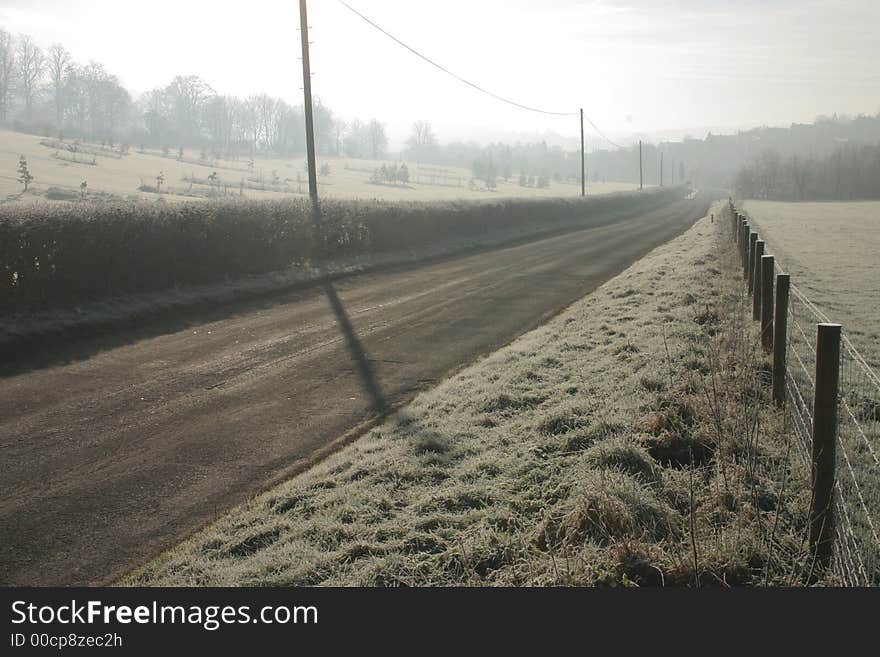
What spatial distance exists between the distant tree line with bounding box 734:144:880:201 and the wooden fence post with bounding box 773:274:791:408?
128 meters

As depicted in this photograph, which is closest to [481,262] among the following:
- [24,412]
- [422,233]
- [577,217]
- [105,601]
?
[422,233]

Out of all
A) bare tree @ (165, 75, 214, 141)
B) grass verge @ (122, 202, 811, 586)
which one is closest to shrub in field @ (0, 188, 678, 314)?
grass verge @ (122, 202, 811, 586)

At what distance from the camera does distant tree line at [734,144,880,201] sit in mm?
123000

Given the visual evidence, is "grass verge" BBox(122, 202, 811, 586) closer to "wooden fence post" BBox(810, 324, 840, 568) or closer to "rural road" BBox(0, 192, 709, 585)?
"wooden fence post" BBox(810, 324, 840, 568)

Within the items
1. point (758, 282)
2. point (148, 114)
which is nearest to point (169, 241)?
point (758, 282)

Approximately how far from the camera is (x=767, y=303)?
8.72 meters

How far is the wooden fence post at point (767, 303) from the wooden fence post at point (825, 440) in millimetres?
4768

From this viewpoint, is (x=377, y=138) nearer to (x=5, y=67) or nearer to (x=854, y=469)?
(x=5, y=67)

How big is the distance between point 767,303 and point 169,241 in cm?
1133

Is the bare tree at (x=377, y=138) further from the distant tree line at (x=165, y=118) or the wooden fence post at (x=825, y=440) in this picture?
the wooden fence post at (x=825, y=440)

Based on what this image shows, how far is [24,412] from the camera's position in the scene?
7613 millimetres


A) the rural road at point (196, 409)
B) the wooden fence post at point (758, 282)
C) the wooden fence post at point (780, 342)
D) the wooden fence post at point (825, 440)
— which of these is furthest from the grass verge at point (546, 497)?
the wooden fence post at point (758, 282)

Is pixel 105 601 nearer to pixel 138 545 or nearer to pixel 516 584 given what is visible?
pixel 138 545

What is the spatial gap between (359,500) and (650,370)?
4.02 metres
